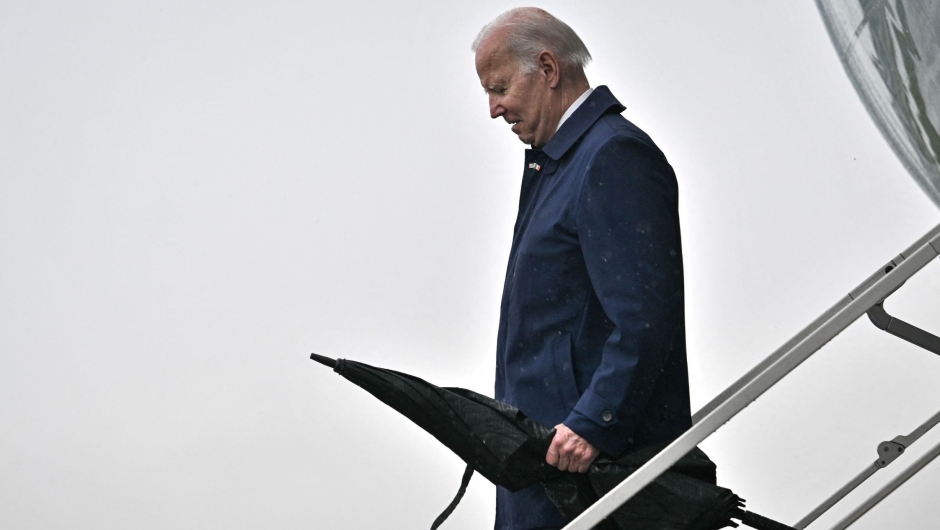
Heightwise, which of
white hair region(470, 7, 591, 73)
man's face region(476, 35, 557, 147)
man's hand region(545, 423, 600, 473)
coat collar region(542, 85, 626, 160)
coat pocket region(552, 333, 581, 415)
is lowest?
man's hand region(545, 423, 600, 473)

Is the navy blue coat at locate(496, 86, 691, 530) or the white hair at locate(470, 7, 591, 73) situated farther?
the white hair at locate(470, 7, 591, 73)

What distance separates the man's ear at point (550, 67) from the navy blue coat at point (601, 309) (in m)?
0.09

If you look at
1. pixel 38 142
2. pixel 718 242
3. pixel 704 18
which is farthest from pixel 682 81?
pixel 38 142

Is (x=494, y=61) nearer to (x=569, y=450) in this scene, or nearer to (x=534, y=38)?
(x=534, y=38)

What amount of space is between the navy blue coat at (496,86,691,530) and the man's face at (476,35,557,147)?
8 centimetres

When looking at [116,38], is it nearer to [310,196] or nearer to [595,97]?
[310,196]

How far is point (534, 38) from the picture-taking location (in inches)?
56.5

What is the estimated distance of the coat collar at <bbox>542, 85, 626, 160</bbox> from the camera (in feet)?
4.55

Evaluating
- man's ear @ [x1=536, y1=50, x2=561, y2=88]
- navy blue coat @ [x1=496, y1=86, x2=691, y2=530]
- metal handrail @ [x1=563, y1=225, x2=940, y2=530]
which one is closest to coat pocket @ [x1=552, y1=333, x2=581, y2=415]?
navy blue coat @ [x1=496, y1=86, x2=691, y2=530]

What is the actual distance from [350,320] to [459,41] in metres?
0.70

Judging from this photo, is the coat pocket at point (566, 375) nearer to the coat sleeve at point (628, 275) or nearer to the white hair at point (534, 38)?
the coat sleeve at point (628, 275)

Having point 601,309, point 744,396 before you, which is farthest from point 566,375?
point 744,396

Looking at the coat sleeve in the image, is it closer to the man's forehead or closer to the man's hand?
the man's hand

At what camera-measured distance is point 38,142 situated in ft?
9.98
